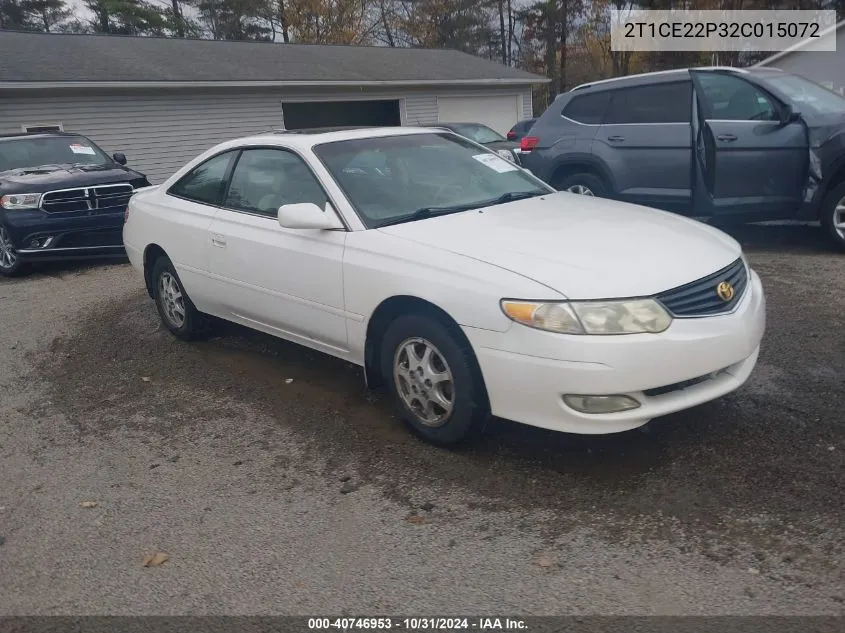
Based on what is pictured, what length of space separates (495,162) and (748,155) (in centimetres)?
365

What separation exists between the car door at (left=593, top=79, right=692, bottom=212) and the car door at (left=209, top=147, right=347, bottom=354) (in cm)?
450

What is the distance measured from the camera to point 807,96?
7.91 meters

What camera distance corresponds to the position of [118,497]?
12.5 feet

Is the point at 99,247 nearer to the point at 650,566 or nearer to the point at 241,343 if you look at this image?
the point at 241,343

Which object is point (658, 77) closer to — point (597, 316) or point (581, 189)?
point (581, 189)

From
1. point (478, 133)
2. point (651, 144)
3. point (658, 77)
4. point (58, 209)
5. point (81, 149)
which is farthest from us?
point (478, 133)

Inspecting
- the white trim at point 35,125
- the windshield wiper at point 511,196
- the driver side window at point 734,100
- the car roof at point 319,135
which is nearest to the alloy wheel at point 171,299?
the car roof at point 319,135

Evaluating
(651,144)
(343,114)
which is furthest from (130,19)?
(651,144)

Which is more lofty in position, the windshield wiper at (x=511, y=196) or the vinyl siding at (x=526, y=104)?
the vinyl siding at (x=526, y=104)

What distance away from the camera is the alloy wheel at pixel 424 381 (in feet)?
12.6

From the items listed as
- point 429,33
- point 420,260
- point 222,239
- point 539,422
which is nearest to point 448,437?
point 539,422

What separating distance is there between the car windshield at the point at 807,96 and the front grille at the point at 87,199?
718 centimetres

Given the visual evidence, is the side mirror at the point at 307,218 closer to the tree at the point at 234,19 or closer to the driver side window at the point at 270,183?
the driver side window at the point at 270,183

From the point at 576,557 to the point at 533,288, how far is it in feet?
3.65
